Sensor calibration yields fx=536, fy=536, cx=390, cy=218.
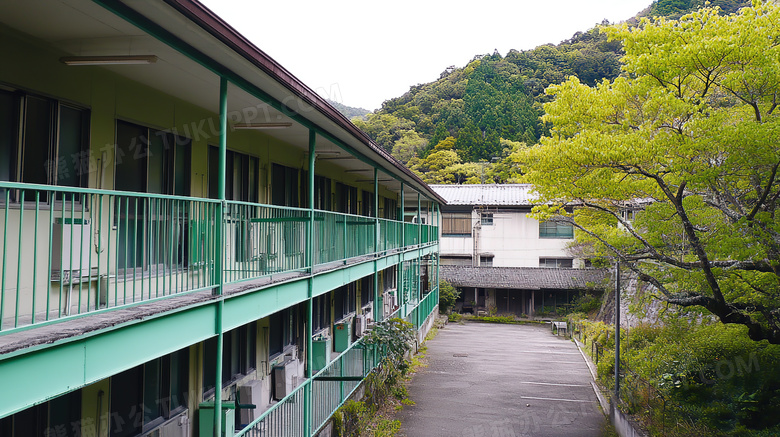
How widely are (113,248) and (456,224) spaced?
3349cm

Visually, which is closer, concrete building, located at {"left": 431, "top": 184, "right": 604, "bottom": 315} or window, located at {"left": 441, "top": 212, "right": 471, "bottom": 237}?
concrete building, located at {"left": 431, "top": 184, "right": 604, "bottom": 315}

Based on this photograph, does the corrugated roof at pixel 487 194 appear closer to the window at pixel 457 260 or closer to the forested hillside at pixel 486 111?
the window at pixel 457 260

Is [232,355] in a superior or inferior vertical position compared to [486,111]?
inferior

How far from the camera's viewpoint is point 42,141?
19.5 feet

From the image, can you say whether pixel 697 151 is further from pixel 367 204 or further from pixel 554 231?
pixel 554 231

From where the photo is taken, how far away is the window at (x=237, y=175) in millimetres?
9516

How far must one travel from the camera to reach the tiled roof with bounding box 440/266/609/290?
3319 centimetres

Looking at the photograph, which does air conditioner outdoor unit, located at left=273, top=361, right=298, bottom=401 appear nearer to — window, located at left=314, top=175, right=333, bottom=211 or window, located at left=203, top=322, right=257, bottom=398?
window, located at left=203, top=322, right=257, bottom=398

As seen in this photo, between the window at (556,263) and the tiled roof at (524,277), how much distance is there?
2.76m

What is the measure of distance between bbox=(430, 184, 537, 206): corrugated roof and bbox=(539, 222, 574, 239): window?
2.05 meters

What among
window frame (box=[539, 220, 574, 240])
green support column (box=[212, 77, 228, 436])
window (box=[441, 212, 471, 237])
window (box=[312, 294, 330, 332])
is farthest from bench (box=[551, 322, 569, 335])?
green support column (box=[212, 77, 228, 436])

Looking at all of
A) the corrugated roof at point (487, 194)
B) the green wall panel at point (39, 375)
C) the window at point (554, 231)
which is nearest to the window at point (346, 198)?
the green wall panel at point (39, 375)

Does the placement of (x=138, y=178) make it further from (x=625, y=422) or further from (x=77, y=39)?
(x=625, y=422)

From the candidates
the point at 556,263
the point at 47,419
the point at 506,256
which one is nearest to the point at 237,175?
the point at 47,419
